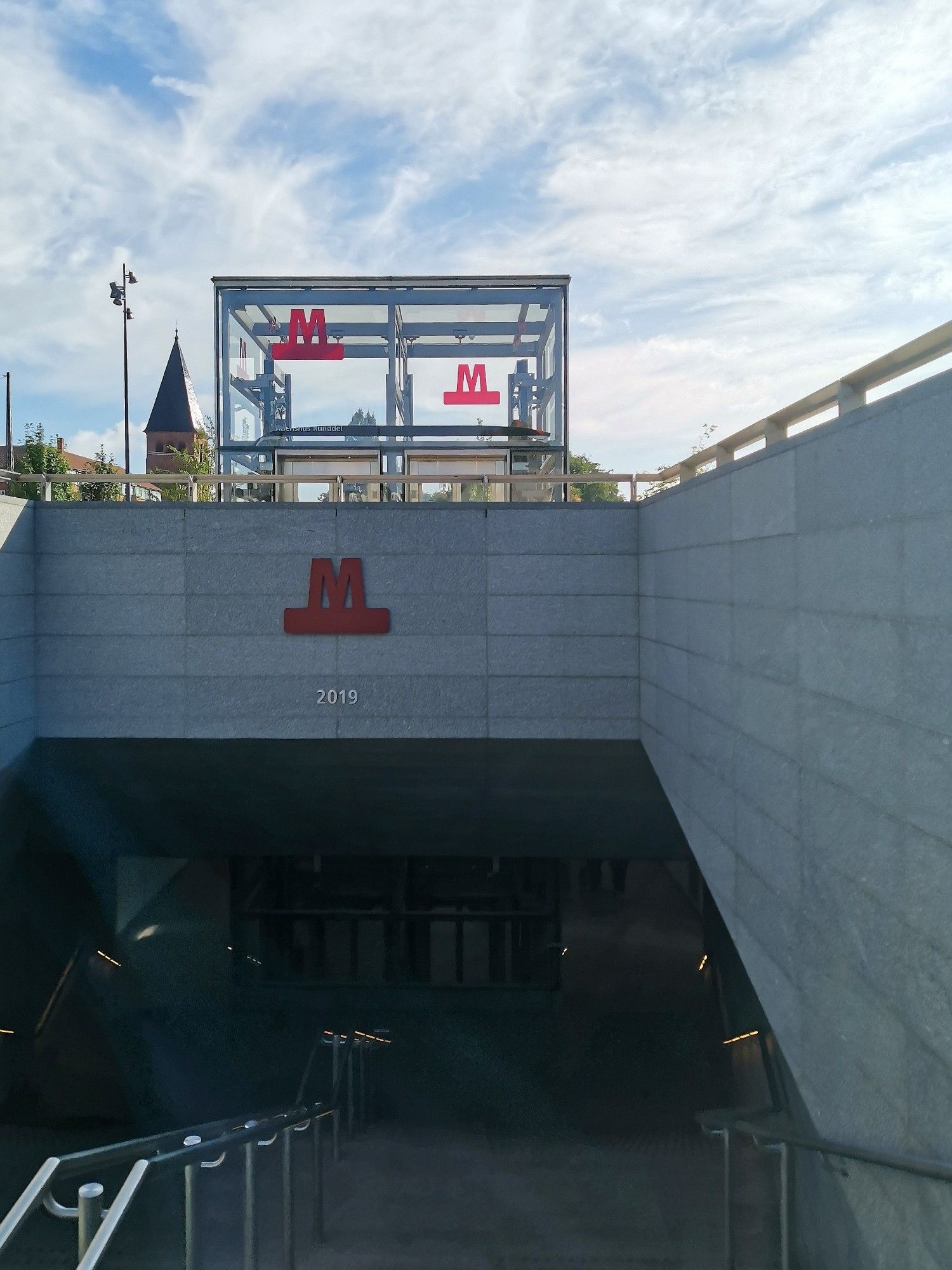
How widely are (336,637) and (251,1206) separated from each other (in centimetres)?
594

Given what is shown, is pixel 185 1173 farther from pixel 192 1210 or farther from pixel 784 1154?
pixel 784 1154

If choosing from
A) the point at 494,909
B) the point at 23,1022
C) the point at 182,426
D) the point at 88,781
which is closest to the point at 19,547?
the point at 88,781

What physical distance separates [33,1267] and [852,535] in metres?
6.79

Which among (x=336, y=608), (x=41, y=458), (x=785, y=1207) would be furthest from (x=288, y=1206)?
(x=41, y=458)

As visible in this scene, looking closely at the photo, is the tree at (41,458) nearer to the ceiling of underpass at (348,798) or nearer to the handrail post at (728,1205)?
the ceiling of underpass at (348,798)

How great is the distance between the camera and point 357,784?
12773 mm

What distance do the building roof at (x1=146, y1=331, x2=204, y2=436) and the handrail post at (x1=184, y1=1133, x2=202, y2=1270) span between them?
7575cm

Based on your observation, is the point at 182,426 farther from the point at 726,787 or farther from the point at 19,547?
the point at 726,787

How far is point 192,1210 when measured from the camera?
5.77m

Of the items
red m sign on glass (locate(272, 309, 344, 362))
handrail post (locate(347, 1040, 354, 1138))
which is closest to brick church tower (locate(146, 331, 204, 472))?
red m sign on glass (locate(272, 309, 344, 362))

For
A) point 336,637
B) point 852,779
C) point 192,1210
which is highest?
point 336,637

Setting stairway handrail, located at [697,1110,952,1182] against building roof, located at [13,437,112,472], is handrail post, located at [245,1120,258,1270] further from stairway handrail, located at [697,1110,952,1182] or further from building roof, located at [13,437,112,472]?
building roof, located at [13,437,112,472]

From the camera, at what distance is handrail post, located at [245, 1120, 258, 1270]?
6.49 metres

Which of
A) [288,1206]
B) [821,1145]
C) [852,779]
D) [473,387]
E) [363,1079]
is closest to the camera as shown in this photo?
[852,779]
